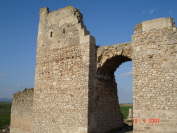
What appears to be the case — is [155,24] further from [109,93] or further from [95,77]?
[109,93]

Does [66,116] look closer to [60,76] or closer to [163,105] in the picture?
[60,76]

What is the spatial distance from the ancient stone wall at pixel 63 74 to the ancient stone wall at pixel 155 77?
74.1 inches

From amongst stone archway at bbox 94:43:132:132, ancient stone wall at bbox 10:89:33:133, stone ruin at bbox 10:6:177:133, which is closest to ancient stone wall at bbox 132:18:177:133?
stone ruin at bbox 10:6:177:133

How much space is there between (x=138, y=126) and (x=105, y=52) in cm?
311

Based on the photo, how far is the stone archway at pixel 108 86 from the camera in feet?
31.3

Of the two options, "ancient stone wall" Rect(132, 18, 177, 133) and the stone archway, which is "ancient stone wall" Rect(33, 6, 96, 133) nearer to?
the stone archway

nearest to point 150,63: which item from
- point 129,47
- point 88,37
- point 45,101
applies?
point 129,47

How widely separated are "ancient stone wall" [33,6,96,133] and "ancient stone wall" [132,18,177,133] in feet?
6.18

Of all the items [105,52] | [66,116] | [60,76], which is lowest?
[66,116]

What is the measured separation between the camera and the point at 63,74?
10148mm

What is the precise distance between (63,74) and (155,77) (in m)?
3.77

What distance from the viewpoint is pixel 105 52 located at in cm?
975
